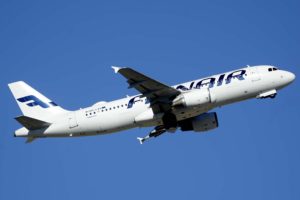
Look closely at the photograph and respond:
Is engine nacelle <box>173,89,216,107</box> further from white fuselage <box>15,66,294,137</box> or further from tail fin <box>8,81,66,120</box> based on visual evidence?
tail fin <box>8,81,66,120</box>

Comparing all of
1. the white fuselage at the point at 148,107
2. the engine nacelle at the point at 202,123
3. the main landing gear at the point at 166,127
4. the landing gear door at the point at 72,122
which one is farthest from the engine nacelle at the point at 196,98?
the landing gear door at the point at 72,122

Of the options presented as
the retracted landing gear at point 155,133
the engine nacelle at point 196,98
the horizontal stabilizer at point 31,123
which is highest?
the horizontal stabilizer at point 31,123

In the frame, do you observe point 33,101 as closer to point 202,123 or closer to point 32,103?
point 32,103

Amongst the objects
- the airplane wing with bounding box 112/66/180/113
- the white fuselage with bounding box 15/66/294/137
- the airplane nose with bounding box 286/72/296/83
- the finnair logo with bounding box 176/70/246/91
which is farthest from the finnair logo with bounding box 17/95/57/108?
the airplane nose with bounding box 286/72/296/83

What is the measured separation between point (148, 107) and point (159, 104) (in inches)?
50.5

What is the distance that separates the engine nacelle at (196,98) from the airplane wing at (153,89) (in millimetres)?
Result: 844

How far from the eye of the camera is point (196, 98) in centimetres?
5209

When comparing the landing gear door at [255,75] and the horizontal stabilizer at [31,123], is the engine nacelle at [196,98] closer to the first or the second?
the landing gear door at [255,75]

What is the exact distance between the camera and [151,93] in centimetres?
5281

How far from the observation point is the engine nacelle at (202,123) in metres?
58.8

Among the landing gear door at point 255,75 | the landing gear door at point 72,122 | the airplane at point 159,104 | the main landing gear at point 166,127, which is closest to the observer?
the airplane at point 159,104

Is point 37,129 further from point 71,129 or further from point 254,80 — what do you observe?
point 254,80

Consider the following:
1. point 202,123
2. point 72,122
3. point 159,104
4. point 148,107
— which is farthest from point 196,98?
point 72,122

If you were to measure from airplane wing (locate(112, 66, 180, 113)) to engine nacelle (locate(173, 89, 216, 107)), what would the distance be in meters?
0.84
